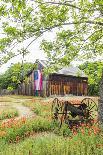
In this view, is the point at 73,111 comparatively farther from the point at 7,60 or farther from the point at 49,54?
the point at 7,60

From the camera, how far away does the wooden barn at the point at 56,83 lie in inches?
1829

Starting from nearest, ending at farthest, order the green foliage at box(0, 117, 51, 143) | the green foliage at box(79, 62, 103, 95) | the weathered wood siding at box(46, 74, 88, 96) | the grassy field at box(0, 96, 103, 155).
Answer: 1. the grassy field at box(0, 96, 103, 155)
2. the green foliage at box(79, 62, 103, 95)
3. the green foliage at box(0, 117, 51, 143)
4. the weathered wood siding at box(46, 74, 88, 96)

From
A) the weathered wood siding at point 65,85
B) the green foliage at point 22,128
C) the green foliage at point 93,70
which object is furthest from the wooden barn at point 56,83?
the green foliage at point 93,70

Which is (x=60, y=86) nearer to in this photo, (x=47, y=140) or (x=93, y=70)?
(x=93, y=70)

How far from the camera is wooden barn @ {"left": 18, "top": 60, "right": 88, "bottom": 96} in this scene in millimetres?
46459

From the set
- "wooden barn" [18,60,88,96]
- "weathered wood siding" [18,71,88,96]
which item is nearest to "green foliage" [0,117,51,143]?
"wooden barn" [18,60,88,96]

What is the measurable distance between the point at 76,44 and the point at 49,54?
48.0 inches

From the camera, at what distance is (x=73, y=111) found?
59.0 ft

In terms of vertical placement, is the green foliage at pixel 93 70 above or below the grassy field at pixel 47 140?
above

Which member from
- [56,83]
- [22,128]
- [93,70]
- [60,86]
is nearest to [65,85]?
[60,86]

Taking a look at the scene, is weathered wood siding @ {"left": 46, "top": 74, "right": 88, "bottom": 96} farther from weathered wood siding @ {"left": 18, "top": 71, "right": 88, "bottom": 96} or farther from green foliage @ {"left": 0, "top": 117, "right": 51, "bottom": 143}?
green foliage @ {"left": 0, "top": 117, "right": 51, "bottom": 143}

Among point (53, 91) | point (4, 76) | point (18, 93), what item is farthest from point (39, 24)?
point (4, 76)

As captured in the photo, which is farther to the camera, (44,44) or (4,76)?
(4,76)

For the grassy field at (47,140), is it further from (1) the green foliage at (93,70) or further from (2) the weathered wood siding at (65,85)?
(2) the weathered wood siding at (65,85)
